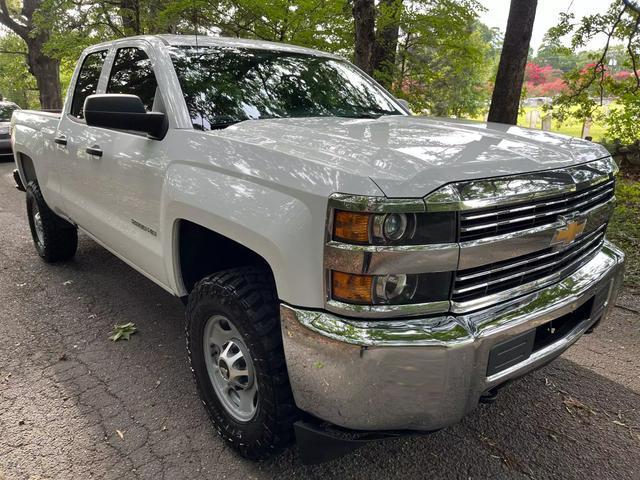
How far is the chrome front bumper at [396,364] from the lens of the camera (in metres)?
1.65

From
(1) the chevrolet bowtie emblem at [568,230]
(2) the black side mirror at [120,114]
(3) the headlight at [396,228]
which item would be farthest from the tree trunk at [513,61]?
(3) the headlight at [396,228]

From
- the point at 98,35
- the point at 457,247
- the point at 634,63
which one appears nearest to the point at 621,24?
the point at 634,63

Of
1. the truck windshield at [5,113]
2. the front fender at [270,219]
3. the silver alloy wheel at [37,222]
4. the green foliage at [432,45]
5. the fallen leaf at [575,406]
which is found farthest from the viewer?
the truck windshield at [5,113]

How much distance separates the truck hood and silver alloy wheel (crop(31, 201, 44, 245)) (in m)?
3.28

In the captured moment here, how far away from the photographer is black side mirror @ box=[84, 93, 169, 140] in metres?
2.44

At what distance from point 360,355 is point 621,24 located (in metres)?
8.44

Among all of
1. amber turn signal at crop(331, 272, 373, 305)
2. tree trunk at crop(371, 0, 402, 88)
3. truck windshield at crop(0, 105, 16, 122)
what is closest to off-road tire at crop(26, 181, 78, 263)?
amber turn signal at crop(331, 272, 373, 305)

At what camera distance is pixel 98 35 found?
10445mm

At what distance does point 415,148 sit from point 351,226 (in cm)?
52

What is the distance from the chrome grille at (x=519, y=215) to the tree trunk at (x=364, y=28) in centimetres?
458

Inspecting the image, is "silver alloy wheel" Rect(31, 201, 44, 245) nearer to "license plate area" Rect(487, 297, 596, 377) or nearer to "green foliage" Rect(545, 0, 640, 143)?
"license plate area" Rect(487, 297, 596, 377)

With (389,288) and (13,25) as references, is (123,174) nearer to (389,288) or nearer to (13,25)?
(389,288)

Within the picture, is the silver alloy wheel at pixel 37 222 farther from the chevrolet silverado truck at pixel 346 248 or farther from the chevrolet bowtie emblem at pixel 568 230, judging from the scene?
the chevrolet bowtie emblem at pixel 568 230

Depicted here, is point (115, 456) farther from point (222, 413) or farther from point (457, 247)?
point (457, 247)
